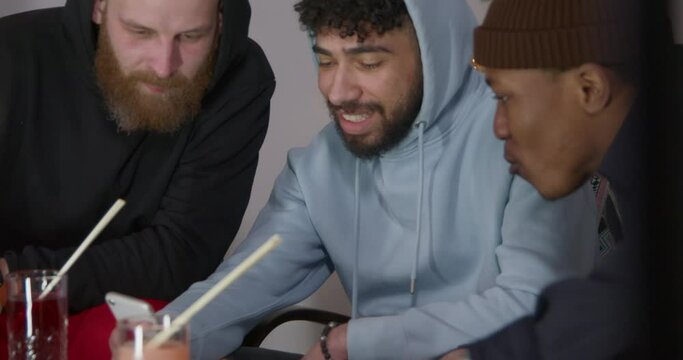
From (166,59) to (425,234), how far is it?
55 cm

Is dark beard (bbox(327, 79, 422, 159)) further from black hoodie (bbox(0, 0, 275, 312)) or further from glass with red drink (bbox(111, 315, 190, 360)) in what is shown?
glass with red drink (bbox(111, 315, 190, 360))

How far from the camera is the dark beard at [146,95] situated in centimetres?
199

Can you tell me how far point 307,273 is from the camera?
187 cm

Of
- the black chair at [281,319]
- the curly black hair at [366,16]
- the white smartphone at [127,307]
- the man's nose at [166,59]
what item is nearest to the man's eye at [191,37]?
the man's nose at [166,59]

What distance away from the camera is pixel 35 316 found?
4.90 ft

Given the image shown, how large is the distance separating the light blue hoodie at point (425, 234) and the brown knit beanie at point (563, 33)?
3.8 inches

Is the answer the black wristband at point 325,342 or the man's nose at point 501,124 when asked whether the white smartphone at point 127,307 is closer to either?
the black wristband at point 325,342

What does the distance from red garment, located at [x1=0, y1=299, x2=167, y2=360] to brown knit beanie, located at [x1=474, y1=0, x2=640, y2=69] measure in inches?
28.3

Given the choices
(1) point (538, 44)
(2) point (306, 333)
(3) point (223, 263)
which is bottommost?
(2) point (306, 333)

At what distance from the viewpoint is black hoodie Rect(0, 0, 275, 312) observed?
2025mm

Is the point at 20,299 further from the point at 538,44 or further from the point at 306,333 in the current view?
the point at 538,44

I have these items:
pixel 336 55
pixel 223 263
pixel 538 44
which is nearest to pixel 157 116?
pixel 223 263

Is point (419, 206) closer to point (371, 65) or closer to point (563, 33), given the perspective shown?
point (371, 65)

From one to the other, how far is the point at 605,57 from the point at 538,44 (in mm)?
88
